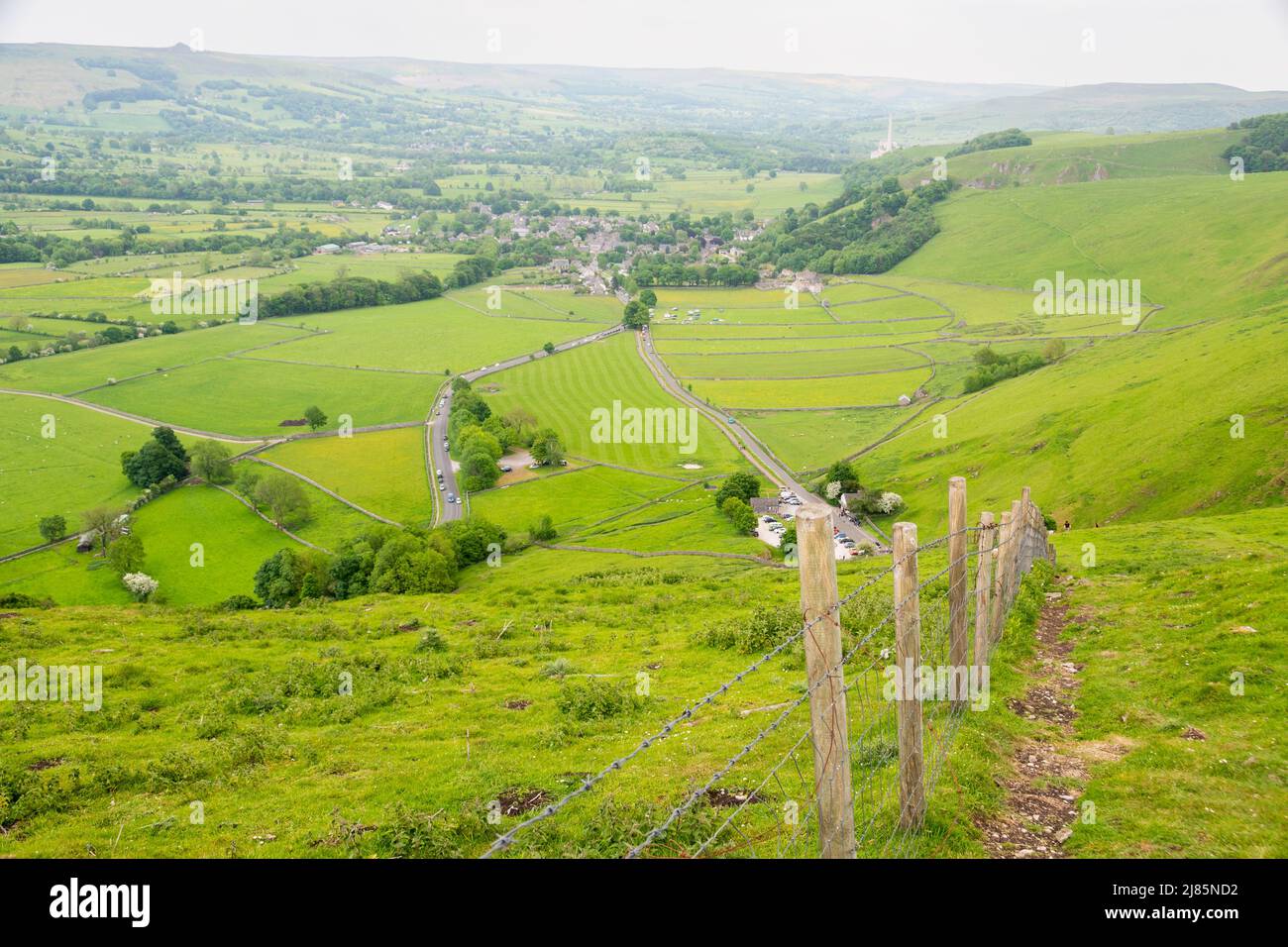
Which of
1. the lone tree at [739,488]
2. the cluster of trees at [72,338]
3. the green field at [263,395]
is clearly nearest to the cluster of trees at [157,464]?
the green field at [263,395]

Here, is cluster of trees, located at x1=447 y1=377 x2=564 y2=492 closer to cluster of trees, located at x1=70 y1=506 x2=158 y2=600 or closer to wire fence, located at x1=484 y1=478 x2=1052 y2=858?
cluster of trees, located at x1=70 y1=506 x2=158 y2=600

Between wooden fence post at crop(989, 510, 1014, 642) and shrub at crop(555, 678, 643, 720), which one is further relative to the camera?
shrub at crop(555, 678, 643, 720)

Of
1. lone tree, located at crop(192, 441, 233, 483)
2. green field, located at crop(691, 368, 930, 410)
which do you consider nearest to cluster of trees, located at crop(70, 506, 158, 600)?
lone tree, located at crop(192, 441, 233, 483)

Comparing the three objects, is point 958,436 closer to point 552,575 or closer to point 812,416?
point 812,416

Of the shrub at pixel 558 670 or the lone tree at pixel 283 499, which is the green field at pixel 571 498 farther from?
the shrub at pixel 558 670

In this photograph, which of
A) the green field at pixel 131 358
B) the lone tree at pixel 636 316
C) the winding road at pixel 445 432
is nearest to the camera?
the winding road at pixel 445 432

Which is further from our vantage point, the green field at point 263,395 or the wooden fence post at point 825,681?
the green field at point 263,395
